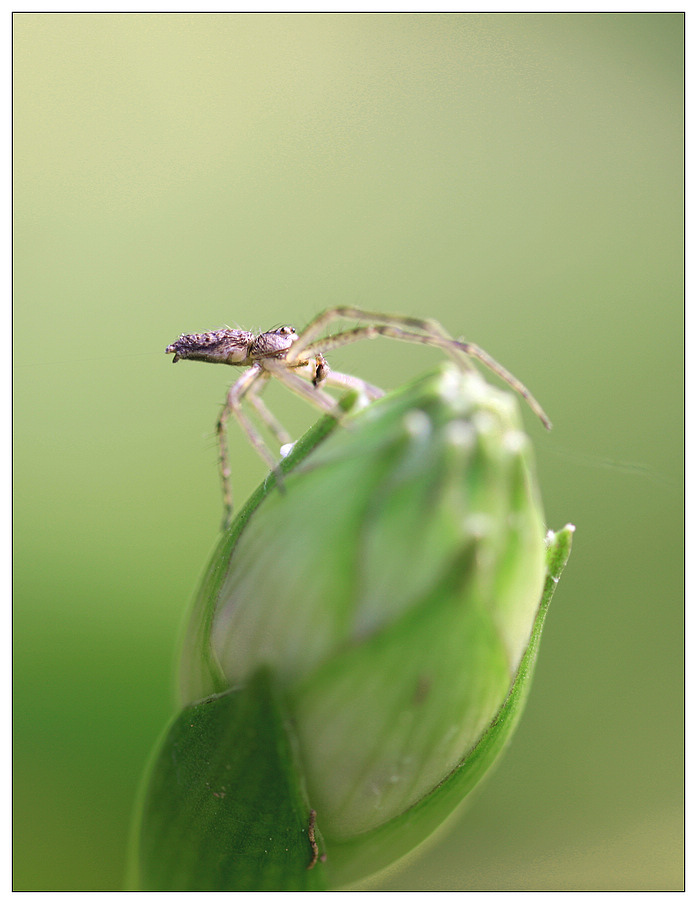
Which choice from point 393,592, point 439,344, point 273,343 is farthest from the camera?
point 273,343

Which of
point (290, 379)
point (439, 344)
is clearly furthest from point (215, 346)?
point (439, 344)

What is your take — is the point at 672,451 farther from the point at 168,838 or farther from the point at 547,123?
the point at 168,838

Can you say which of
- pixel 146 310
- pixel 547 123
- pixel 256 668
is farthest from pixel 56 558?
pixel 547 123

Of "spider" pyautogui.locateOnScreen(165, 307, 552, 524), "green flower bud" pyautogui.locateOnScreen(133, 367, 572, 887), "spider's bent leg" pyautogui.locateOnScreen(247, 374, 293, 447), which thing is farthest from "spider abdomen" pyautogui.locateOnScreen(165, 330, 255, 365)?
"green flower bud" pyautogui.locateOnScreen(133, 367, 572, 887)

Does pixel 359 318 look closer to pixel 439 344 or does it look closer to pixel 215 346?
pixel 439 344

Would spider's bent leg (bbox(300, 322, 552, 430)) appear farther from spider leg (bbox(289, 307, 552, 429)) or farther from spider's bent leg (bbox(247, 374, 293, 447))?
spider's bent leg (bbox(247, 374, 293, 447))

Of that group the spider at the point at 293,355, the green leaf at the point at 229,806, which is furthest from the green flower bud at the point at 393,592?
the spider at the point at 293,355
